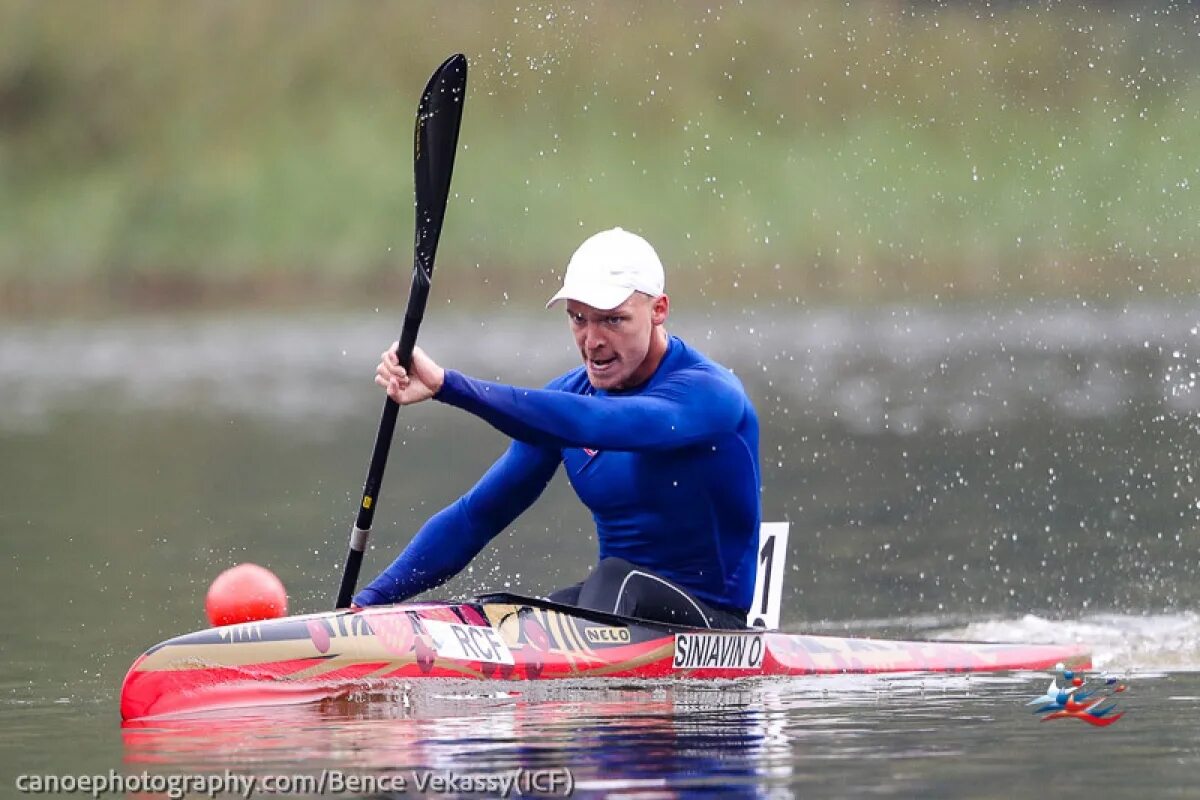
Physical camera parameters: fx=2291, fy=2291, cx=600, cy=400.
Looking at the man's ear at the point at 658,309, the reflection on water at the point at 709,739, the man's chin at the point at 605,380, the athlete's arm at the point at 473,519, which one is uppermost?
the man's ear at the point at 658,309

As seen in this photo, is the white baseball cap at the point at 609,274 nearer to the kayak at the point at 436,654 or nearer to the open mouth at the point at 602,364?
the open mouth at the point at 602,364

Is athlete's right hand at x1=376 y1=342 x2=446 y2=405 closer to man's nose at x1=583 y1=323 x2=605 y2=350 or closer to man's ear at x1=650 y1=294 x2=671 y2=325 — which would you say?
man's nose at x1=583 y1=323 x2=605 y2=350

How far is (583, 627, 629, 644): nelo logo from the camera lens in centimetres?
1030

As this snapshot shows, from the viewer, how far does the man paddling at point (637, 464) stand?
9961 millimetres

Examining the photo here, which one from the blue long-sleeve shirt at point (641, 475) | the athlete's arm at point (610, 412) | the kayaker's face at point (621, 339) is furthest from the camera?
the kayaker's face at point (621, 339)

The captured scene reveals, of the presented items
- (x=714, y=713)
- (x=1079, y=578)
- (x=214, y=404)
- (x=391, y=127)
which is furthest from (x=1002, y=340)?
(x=391, y=127)

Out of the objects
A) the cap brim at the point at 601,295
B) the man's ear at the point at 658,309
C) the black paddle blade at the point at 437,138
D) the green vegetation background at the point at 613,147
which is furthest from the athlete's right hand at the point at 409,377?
the green vegetation background at the point at 613,147

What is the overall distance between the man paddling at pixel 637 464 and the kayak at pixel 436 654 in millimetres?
210

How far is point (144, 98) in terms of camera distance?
7256cm

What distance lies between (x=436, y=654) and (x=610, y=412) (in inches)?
50.9

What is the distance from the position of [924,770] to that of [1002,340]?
30894 mm

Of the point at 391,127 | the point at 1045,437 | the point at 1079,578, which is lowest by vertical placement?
the point at 1079,578

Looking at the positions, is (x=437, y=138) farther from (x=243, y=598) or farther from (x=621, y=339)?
(x=243, y=598)

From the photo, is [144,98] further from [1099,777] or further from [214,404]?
[1099,777]
